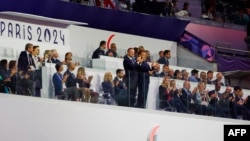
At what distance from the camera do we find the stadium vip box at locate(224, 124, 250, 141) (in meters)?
26.0

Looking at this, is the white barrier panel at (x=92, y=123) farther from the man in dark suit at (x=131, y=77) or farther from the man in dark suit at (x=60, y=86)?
the man in dark suit at (x=131, y=77)

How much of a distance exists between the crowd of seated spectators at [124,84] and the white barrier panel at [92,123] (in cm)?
16

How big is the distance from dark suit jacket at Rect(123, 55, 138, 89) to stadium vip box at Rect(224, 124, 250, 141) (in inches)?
92.6

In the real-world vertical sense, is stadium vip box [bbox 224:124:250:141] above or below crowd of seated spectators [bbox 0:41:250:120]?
below

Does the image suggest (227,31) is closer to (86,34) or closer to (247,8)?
(247,8)

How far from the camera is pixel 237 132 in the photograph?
26516mm

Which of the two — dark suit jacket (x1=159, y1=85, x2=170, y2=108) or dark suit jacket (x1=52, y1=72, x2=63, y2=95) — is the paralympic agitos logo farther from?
dark suit jacket (x1=52, y1=72, x2=63, y2=95)

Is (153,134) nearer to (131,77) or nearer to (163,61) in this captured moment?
(131,77)

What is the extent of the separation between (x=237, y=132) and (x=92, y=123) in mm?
3212

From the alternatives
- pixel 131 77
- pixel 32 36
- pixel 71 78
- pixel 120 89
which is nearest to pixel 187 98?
pixel 131 77

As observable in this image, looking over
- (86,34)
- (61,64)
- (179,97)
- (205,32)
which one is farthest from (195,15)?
(61,64)

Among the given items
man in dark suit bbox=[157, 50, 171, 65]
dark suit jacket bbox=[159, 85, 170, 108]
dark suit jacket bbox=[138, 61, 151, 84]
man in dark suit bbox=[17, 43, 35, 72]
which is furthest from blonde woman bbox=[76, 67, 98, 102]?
man in dark suit bbox=[157, 50, 171, 65]

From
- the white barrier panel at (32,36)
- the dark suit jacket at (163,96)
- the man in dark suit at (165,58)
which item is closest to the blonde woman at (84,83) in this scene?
the dark suit jacket at (163,96)

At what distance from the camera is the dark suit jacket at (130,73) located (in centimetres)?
2606
